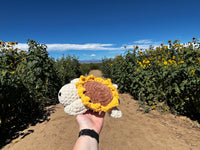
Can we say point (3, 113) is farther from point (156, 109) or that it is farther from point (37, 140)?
point (156, 109)

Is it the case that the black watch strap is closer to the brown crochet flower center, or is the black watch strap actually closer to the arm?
the arm

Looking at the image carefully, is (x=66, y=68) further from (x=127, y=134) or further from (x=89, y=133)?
(x=89, y=133)

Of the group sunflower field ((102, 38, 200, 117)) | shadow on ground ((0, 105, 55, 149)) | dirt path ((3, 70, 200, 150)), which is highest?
sunflower field ((102, 38, 200, 117))

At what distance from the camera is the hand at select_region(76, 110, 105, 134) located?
4.67ft

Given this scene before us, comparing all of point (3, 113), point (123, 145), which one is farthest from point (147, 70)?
point (3, 113)

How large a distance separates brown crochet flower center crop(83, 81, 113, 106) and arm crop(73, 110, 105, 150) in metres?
0.18

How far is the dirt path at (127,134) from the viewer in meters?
2.67

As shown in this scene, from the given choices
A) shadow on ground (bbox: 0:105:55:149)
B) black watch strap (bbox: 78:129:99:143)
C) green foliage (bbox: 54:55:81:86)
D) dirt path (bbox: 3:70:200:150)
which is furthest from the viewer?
green foliage (bbox: 54:55:81:86)

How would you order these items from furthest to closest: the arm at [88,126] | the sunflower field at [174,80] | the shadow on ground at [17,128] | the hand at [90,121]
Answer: the sunflower field at [174,80] → the shadow on ground at [17,128] → the hand at [90,121] → the arm at [88,126]

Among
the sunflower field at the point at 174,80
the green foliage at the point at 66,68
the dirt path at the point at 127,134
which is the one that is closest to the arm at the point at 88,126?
the dirt path at the point at 127,134

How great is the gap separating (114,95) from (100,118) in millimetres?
350

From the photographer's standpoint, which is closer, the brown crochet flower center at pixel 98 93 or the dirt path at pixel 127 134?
the brown crochet flower center at pixel 98 93

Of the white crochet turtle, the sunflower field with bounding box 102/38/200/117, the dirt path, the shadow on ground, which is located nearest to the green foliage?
the shadow on ground

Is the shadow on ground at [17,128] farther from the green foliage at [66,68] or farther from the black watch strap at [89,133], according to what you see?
the green foliage at [66,68]
